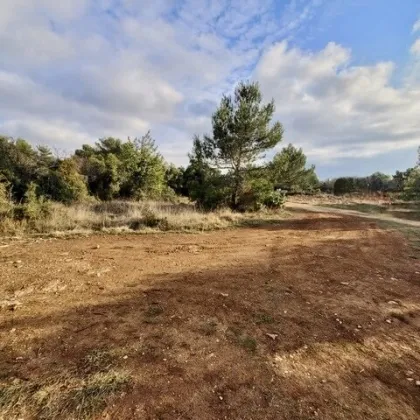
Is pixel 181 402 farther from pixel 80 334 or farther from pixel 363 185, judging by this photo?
pixel 363 185

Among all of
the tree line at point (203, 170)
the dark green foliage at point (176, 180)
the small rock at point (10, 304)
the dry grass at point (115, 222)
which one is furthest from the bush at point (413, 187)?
the small rock at point (10, 304)

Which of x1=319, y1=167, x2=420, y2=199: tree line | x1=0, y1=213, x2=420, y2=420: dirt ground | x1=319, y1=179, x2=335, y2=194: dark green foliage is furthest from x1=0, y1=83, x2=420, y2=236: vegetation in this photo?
x1=319, y1=179, x2=335, y2=194: dark green foliage

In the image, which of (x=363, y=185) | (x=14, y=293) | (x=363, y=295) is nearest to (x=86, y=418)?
(x=14, y=293)

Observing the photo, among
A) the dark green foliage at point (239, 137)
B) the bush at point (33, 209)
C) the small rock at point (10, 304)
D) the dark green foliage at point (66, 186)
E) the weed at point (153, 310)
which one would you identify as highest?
the dark green foliage at point (239, 137)

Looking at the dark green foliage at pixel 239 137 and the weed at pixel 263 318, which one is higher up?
the dark green foliage at pixel 239 137

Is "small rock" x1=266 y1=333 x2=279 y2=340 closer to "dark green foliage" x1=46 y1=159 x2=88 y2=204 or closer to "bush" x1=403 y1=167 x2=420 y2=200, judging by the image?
"dark green foliage" x1=46 y1=159 x2=88 y2=204

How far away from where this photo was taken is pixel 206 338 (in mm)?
2752

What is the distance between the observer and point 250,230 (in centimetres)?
950

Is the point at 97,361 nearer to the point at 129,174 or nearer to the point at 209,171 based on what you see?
the point at 209,171

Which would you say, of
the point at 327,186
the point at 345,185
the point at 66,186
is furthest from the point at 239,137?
the point at 327,186

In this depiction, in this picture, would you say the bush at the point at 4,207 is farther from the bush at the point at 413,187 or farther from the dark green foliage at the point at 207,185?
the bush at the point at 413,187

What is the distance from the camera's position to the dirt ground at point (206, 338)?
196 cm

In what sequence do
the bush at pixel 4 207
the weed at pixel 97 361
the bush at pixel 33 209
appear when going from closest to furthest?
1. the weed at pixel 97 361
2. the bush at pixel 4 207
3. the bush at pixel 33 209

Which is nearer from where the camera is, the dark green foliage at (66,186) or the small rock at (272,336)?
the small rock at (272,336)
